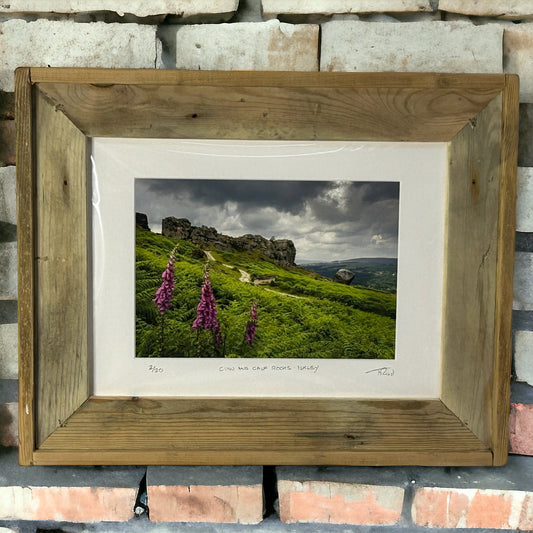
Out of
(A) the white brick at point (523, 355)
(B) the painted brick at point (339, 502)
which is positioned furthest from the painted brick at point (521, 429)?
(B) the painted brick at point (339, 502)

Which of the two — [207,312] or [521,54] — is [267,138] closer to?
[207,312]

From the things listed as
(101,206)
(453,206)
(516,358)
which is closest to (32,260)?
(101,206)

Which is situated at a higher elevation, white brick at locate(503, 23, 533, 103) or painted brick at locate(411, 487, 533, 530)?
white brick at locate(503, 23, 533, 103)

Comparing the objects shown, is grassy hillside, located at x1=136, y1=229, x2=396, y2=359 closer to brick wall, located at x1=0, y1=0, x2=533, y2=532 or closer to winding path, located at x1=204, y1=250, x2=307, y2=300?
winding path, located at x1=204, y1=250, x2=307, y2=300

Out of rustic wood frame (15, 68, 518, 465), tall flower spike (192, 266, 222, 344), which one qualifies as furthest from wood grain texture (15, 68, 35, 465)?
tall flower spike (192, 266, 222, 344)

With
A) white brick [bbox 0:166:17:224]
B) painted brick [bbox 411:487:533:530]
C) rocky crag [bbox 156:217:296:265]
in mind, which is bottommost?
painted brick [bbox 411:487:533:530]

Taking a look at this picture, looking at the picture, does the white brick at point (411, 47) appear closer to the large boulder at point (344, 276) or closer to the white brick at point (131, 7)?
the white brick at point (131, 7)
